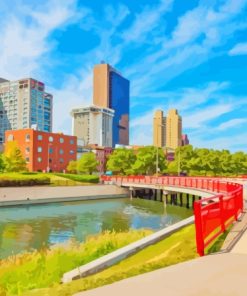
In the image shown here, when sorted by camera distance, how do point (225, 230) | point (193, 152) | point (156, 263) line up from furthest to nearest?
point (193, 152)
point (225, 230)
point (156, 263)

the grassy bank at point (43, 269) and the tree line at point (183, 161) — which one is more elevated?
the tree line at point (183, 161)

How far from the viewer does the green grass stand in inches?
272

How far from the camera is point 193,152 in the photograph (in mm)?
98375

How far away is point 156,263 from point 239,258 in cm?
194

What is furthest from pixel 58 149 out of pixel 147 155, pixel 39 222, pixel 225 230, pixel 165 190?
pixel 225 230

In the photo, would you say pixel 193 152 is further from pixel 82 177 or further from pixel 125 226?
pixel 125 226

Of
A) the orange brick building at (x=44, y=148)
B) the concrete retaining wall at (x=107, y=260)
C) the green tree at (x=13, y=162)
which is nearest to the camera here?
the concrete retaining wall at (x=107, y=260)

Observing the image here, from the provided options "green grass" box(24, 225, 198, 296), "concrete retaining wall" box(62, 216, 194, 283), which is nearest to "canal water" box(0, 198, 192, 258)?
"concrete retaining wall" box(62, 216, 194, 283)

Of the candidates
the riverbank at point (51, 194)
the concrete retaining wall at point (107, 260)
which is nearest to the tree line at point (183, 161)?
the riverbank at point (51, 194)

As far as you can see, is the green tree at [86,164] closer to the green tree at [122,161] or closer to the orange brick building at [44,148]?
the orange brick building at [44,148]

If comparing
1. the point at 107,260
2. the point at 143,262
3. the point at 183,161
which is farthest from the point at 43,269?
the point at 183,161

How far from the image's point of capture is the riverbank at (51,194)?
48.6 m

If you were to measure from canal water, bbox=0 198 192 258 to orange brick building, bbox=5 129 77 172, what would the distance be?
201ft

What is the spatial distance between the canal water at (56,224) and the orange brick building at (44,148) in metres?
61.3
